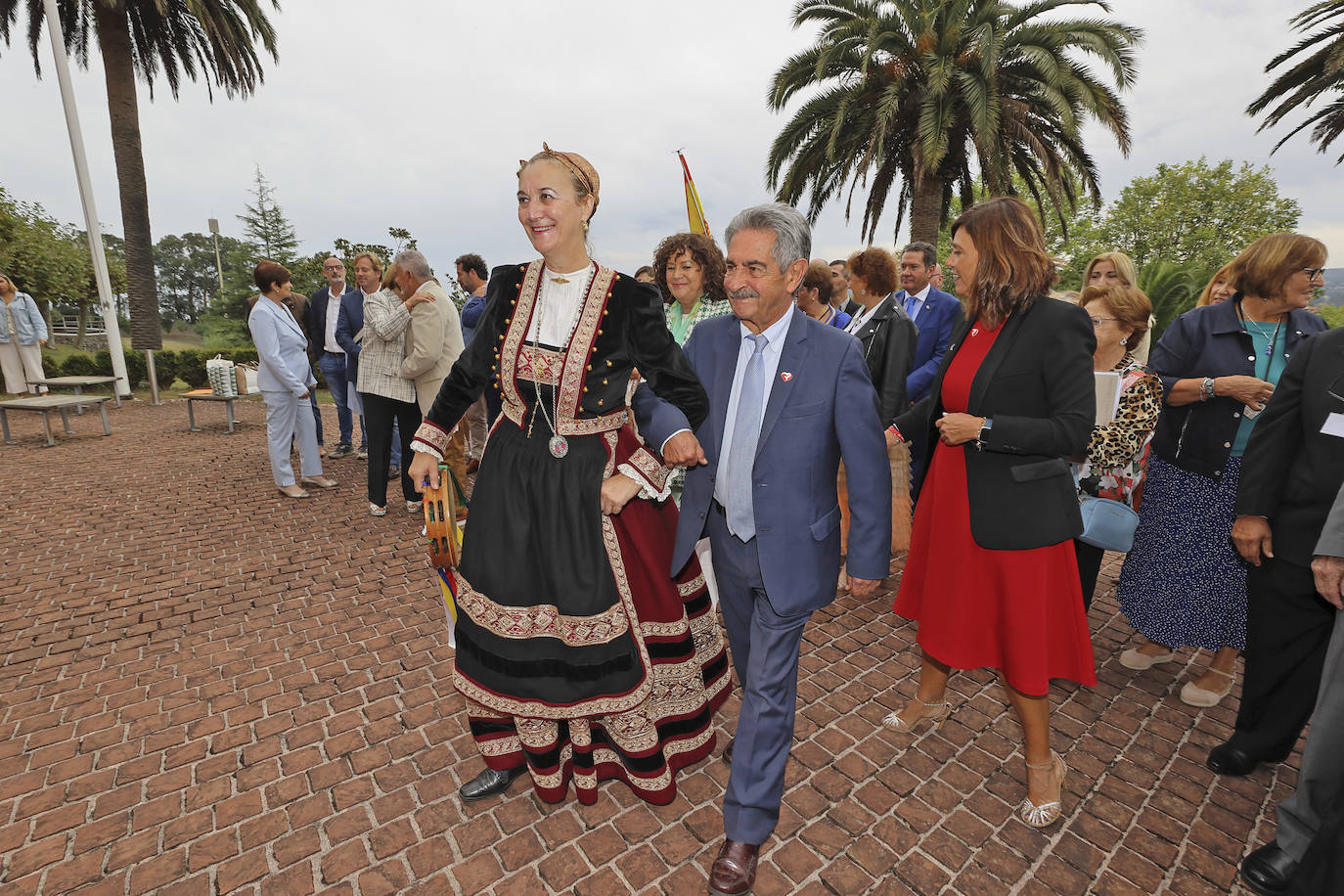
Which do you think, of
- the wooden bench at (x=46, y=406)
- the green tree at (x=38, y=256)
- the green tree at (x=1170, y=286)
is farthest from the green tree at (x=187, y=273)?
the green tree at (x=1170, y=286)

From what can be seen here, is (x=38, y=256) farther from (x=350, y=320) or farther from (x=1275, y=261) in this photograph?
(x=1275, y=261)

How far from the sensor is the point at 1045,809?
274cm

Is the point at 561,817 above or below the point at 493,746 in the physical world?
below

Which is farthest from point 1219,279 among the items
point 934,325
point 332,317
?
point 332,317

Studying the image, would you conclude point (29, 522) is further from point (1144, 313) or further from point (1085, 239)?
point (1085, 239)

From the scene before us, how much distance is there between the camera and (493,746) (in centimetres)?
283

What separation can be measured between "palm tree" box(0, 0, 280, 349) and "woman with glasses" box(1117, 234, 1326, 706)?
19751 mm

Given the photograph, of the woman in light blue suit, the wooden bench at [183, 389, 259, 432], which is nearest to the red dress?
the woman in light blue suit

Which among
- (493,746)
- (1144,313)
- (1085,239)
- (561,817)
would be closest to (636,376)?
(493,746)

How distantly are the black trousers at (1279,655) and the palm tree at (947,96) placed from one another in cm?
1287

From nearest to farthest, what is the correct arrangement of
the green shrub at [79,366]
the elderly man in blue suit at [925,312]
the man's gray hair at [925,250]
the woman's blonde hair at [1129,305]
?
the woman's blonde hair at [1129,305] → the elderly man in blue suit at [925,312] → the man's gray hair at [925,250] → the green shrub at [79,366]

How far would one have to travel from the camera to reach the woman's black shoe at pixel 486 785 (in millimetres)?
2840

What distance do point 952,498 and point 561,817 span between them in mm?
2144

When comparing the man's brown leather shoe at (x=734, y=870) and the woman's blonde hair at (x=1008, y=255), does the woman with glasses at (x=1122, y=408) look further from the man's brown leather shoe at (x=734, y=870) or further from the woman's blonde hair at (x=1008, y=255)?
the man's brown leather shoe at (x=734, y=870)
